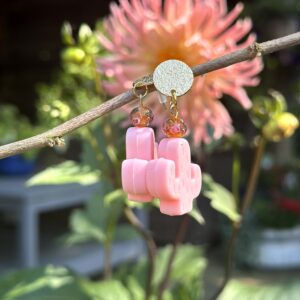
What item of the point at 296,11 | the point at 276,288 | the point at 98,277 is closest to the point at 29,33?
the point at 296,11

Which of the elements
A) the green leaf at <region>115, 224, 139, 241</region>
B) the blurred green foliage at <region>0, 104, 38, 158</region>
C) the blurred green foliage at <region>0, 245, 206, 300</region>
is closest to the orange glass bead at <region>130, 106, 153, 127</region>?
the blurred green foliage at <region>0, 245, 206, 300</region>

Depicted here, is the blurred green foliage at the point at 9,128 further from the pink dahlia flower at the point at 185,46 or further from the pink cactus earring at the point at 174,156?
the pink cactus earring at the point at 174,156

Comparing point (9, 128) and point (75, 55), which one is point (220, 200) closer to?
point (75, 55)

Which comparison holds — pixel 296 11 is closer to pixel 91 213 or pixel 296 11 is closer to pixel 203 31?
pixel 91 213

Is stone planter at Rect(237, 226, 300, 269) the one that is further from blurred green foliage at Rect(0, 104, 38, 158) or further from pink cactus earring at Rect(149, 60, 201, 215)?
pink cactus earring at Rect(149, 60, 201, 215)

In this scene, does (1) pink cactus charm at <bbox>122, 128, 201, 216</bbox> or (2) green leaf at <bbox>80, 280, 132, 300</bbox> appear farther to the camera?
(2) green leaf at <bbox>80, 280, 132, 300</bbox>

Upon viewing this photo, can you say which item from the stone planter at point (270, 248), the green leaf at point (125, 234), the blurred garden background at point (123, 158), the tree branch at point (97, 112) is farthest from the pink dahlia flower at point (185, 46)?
the stone planter at point (270, 248)
